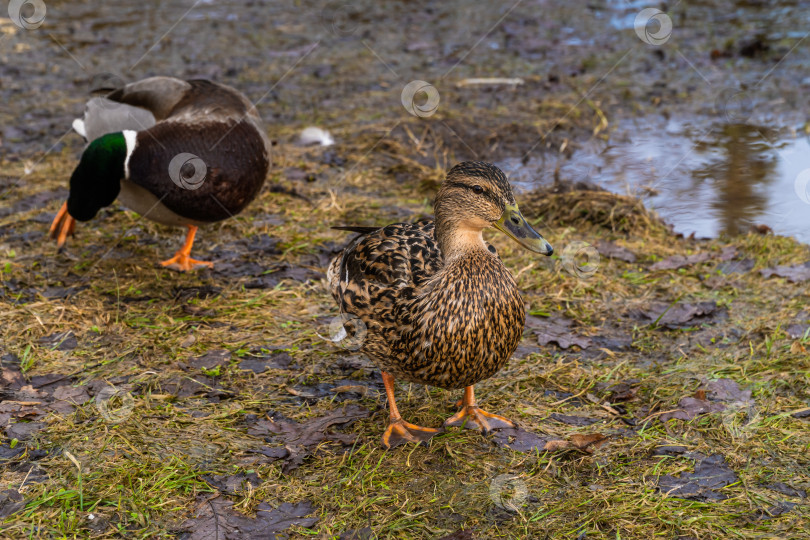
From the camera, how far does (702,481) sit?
3068 mm

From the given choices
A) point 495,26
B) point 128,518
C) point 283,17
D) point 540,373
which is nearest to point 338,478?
point 128,518

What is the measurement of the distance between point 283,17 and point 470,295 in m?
8.11

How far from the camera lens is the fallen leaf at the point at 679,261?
482 centimetres

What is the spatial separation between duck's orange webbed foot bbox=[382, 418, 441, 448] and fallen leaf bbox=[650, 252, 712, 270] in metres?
2.12

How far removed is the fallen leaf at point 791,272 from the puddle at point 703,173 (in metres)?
0.58

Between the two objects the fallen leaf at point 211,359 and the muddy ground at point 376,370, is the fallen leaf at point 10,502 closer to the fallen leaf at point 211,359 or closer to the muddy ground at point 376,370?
the muddy ground at point 376,370

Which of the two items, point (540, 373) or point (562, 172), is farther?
point (562, 172)

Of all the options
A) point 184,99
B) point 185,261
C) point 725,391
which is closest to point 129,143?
point 184,99

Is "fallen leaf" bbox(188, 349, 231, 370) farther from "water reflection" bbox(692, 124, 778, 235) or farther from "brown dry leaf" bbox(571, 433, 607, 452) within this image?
"water reflection" bbox(692, 124, 778, 235)

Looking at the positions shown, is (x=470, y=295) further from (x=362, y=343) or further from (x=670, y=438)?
(x=670, y=438)

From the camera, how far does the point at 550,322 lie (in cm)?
434

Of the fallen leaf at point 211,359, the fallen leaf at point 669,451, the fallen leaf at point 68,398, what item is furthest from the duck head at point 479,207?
the fallen leaf at point 68,398

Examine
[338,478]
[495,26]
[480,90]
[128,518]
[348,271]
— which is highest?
[495,26]

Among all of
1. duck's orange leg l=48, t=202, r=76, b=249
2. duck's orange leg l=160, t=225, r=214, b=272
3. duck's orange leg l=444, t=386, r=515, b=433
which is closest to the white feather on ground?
duck's orange leg l=160, t=225, r=214, b=272
